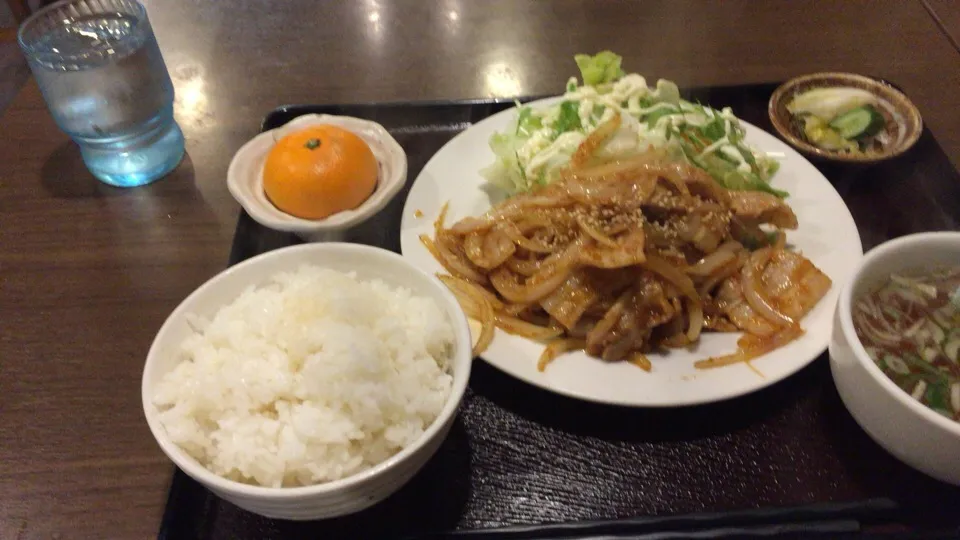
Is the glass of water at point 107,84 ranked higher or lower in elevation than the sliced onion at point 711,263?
higher

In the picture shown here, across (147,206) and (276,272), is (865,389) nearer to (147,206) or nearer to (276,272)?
(276,272)

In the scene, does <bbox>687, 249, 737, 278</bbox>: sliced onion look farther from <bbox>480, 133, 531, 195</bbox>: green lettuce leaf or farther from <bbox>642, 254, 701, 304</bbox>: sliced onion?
<bbox>480, 133, 531, 195</bbox>: green lettuce leaf

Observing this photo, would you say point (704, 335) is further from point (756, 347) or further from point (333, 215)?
point (333, 215)

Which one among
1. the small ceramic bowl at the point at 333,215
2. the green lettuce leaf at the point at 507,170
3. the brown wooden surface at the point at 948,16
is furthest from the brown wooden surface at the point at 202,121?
the green lettuce leaf at the point at 507,170

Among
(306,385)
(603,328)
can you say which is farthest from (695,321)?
(306,385)

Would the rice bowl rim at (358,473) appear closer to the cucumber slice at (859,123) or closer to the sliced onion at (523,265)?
the sliced onion at (523,265)

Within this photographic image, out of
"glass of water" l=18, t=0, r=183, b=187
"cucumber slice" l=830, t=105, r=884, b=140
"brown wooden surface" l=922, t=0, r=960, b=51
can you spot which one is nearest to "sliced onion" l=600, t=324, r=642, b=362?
"cucumber slice" l=830, t=105, r=884, b=140
